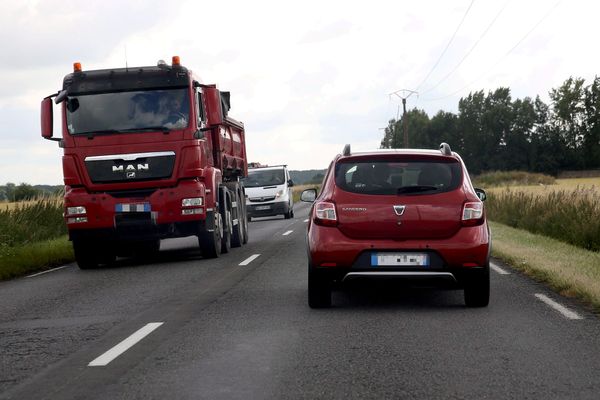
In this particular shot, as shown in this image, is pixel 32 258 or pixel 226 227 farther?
pixel 226 227

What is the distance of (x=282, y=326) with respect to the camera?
8.05 meters

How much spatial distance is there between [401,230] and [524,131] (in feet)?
476

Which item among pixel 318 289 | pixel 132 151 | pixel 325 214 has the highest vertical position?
pixel 132 151

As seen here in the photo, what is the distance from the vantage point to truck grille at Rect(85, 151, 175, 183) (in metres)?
14.5

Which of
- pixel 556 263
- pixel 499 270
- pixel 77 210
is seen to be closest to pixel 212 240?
pixel 77 210

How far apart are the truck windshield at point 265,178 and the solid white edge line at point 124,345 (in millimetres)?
24355

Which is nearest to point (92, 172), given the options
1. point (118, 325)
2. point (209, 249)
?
point (209, 249)

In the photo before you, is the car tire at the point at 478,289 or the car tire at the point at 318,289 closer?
the car tire at the point at 478,289

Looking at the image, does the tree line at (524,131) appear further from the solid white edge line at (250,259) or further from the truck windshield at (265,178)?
the solid white edge line at (250,259)

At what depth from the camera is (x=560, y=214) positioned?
19438mm

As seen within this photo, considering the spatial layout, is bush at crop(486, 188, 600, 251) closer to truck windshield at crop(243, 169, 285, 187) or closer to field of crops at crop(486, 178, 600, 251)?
field of crops at crop(486, 178, 600, 251)

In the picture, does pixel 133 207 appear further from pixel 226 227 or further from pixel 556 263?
pixel 556 263

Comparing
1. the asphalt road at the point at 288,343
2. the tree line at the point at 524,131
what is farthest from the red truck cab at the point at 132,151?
the tree line at the point at 524,131

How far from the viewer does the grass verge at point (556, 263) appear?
32.4ft
